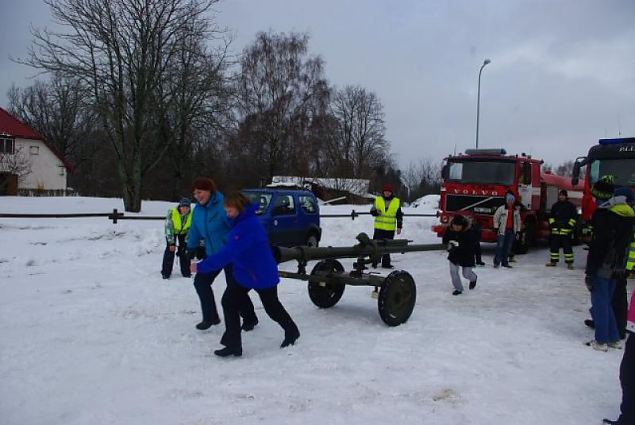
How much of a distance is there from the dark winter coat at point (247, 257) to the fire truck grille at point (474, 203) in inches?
433

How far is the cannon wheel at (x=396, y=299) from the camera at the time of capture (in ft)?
22.0

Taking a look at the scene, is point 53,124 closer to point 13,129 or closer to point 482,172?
point 13,129

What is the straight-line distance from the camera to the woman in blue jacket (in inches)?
208

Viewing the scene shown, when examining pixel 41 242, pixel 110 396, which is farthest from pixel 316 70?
pixel 110 396

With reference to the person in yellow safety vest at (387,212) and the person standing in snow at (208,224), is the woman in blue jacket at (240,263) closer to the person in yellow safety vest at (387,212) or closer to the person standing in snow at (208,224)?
the person standing in snow at (208,224)

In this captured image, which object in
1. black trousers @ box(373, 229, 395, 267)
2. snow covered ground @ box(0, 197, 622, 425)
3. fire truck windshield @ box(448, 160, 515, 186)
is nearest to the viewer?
snow covered ground @ box(0, 197, 622, 425)

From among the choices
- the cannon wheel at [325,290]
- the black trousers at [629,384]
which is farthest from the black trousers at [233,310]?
the black trousers at [629,384]

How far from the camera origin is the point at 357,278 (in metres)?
7.11

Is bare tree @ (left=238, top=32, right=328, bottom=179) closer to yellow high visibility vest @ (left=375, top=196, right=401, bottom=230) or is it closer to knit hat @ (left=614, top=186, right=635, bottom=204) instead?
yellow high visibility vest @ (left=375, top=196, right=401, bottom=230)

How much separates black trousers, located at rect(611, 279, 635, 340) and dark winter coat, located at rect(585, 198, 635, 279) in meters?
0.70

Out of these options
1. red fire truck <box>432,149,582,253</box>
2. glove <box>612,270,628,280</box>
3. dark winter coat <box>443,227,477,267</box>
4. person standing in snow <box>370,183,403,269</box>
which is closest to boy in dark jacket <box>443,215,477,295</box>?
dark winter coat <box>443,227,477,267</box>

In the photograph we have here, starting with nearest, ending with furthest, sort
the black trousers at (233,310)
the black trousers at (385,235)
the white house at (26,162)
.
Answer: the black trousers at (233,310)
the black trousers at (385,235)
the white house at (26,162)

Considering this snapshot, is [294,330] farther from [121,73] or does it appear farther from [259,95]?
[259,95]

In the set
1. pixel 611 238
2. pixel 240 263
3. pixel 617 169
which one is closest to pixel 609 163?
pixel 617 169
